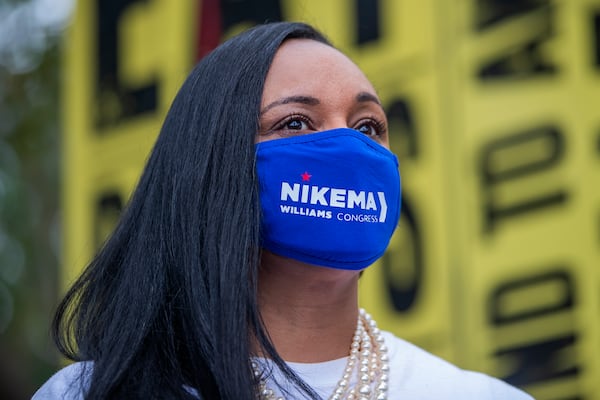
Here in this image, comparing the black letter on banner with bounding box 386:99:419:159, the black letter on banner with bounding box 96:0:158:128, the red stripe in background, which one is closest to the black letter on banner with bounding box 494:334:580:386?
the black letter on banner with bounding box 386:99:419:159

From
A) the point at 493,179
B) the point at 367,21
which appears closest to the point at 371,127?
the point at 493,179

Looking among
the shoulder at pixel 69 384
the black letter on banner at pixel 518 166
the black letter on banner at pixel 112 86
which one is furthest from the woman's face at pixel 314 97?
the black letter on banner at pixel 112 86

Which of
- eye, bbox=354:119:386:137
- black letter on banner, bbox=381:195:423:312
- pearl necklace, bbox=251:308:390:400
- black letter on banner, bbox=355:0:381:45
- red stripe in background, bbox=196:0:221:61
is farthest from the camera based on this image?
red stripe in background, bbox=196:0:221:61

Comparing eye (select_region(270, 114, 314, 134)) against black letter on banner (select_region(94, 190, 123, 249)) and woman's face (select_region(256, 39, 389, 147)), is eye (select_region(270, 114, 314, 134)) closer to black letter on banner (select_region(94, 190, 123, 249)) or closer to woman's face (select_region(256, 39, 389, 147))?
woman's face (select_region(256, 39, 389, 147))

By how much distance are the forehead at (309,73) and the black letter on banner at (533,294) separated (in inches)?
55.7

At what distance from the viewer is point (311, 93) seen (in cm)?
194

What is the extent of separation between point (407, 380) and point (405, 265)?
59.6 inches

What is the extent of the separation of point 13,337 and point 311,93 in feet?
32.1

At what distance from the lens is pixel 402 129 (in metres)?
3.55

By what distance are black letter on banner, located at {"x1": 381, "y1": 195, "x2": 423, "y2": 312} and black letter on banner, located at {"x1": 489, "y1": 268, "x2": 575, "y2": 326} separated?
312 millimetres

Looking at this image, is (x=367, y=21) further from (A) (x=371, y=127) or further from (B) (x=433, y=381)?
(B) (x=433, y=381)

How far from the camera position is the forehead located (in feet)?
6.40

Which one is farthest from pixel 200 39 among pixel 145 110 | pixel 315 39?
pixel 315 39

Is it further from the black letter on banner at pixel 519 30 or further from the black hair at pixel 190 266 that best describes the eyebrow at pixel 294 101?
the black letter on banner at pixel 519 30
